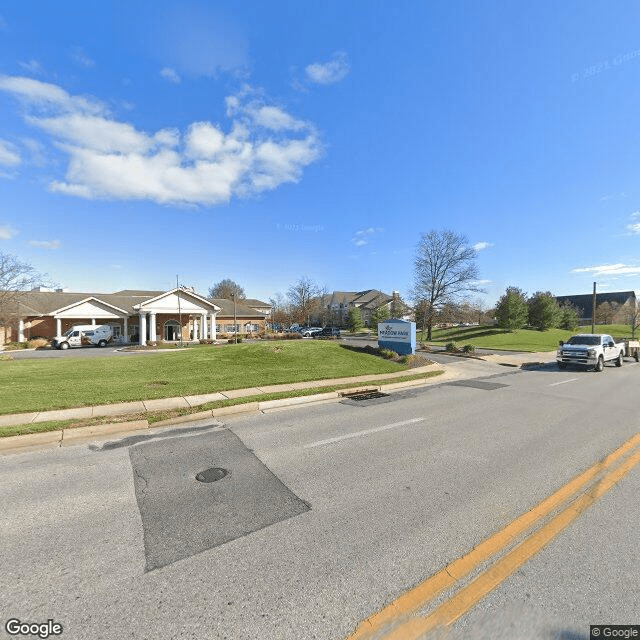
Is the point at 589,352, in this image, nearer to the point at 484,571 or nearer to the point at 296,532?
the point at 484,571

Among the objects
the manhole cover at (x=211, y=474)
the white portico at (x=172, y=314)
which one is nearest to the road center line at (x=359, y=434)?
the manhole cover at (x=211, y=474)

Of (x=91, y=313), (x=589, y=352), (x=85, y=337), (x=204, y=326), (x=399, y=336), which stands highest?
(x=91, y=313)

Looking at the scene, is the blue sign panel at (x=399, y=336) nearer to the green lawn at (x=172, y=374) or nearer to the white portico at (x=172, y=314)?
the green lawn at (x=172, y=374)

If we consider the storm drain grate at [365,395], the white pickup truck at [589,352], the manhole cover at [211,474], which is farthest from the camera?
the white pickup truck at [589,352]

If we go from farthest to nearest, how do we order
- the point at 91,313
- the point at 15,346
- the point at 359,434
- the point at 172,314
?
the point at 172,314
the point at 91,313
the point at 15,346
the point at 359,434

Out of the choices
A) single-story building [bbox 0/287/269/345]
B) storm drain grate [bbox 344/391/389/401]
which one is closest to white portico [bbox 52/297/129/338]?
single-story building [bbox 0/287/269/345]

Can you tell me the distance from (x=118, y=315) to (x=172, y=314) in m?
5.61

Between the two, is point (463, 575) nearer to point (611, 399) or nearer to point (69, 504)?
point (69, 504)

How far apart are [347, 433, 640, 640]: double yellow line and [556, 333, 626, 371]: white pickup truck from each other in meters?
15.6

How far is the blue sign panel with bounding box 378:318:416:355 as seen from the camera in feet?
60.8

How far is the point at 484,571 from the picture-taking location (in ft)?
9.44

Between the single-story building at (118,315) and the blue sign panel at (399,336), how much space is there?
2511 cm

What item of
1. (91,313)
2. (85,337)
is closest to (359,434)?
(85,337)

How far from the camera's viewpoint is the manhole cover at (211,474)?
4.67 m
